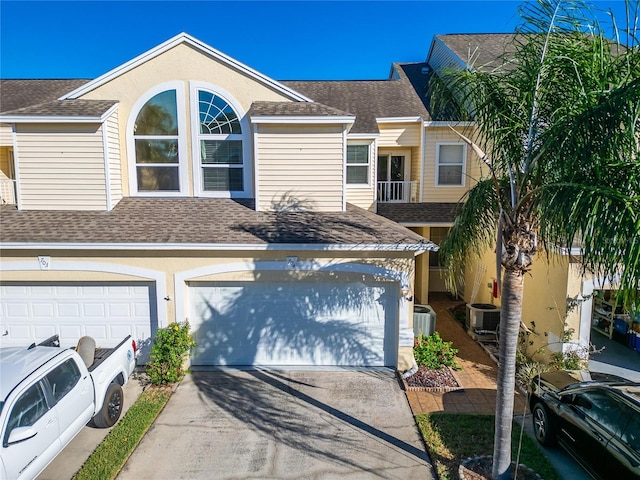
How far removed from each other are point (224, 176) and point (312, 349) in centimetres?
558

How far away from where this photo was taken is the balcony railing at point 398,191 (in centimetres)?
1532

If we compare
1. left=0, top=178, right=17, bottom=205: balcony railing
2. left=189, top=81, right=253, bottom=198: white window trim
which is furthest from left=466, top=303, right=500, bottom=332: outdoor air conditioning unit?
left=0, top=178, right=17, bottom=205: balcony railing

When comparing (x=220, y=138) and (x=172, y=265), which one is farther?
(x=220, y=138)

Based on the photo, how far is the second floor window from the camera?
14789mm

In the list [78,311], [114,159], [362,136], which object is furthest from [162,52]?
[78,311]

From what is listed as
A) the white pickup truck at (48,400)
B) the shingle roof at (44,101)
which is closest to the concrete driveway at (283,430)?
the white pickup truck at (48,400)

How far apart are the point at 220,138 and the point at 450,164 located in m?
8.07

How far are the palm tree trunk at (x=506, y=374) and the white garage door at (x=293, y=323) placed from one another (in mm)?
4104

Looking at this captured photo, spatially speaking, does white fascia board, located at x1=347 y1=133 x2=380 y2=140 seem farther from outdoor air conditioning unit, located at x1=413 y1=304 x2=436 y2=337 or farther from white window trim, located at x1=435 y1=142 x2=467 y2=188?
outdoor air conditioning unit, located at x1=413 y1=304 x2=436 y2=337

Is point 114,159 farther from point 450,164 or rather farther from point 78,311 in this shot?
point 450,164

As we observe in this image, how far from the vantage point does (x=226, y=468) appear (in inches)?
262

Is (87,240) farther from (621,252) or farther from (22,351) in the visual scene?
(621,252)

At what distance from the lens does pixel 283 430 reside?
7.68 meters

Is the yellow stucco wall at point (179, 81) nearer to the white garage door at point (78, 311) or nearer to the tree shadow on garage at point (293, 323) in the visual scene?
the white garage door at point (78, 311)
